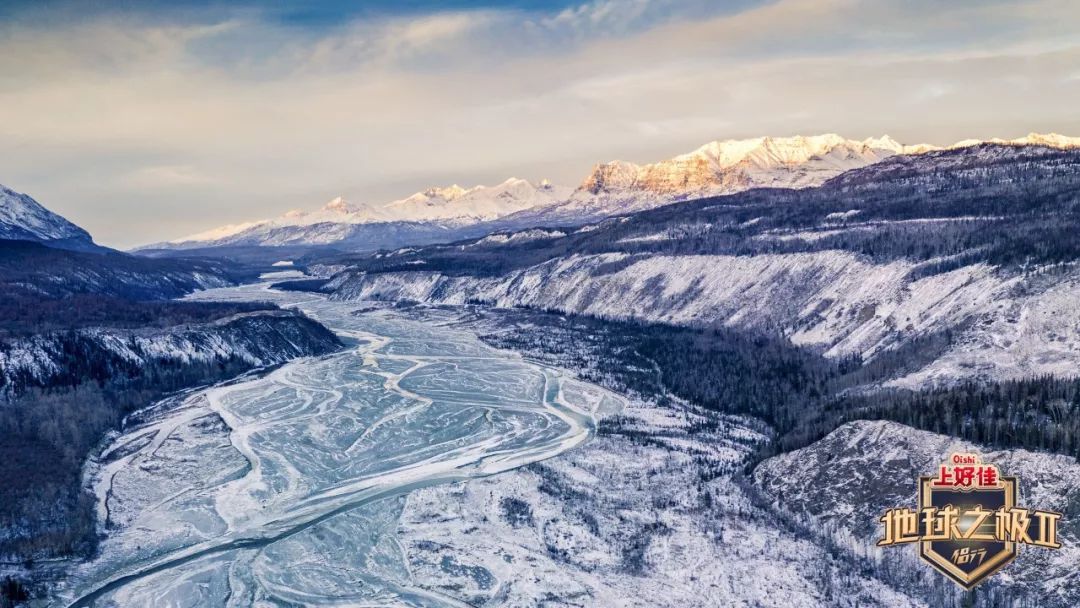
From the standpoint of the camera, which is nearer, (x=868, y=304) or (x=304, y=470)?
(x=304, y=470)

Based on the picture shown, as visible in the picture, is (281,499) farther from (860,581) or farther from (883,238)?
(883,238)

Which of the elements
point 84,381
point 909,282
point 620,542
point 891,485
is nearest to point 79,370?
point 84,381

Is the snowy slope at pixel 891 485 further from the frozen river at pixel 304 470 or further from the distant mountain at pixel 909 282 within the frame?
the distant mountain at pixel 909 282

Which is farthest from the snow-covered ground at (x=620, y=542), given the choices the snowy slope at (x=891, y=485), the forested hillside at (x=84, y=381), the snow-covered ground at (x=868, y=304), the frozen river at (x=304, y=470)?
the snow-covered ground at (x=868, y=304)

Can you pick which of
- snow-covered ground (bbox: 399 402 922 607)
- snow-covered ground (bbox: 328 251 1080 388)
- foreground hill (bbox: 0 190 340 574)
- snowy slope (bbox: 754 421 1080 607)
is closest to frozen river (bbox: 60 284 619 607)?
snow-covered ground (bbox: 399 402 922 607)

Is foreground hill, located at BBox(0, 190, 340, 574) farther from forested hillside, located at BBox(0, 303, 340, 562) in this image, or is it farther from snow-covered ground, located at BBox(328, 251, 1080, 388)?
snow-covered ground, located at BBox(328, 251, 1080, 388)

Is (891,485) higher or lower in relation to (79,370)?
lower

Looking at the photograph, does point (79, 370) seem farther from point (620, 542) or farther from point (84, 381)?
point (620, 542)

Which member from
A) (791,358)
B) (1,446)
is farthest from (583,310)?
(1,446)
